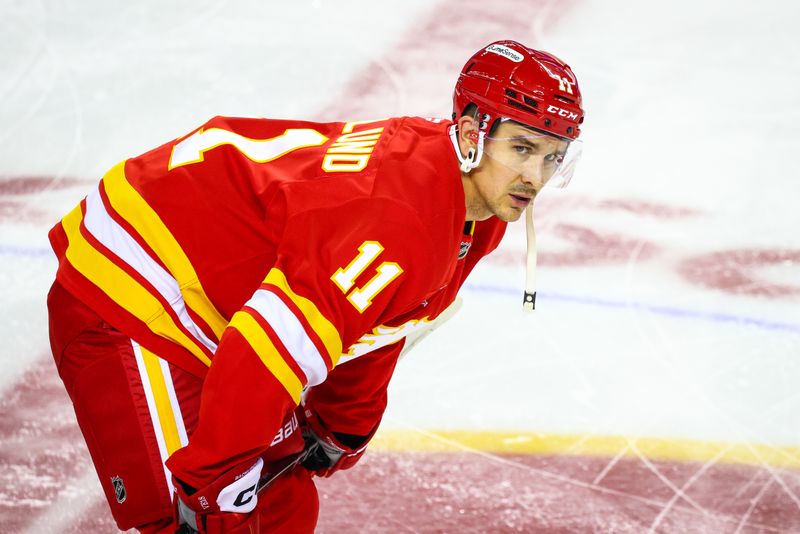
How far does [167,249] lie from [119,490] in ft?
1.48

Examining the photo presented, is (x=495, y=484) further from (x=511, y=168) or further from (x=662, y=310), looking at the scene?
(x=511, y=168)

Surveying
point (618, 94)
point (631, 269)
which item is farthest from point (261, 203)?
point (618, 94)

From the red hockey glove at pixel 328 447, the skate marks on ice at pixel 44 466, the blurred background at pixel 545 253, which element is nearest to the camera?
the red hockey glove at pixel 328 447

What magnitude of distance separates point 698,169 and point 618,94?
20.7 inches

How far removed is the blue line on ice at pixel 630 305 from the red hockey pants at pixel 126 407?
1.49 meters

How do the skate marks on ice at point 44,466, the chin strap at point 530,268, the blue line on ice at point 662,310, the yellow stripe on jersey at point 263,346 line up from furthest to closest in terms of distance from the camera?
the blue line on ice at point 662,310 < the skate marks on ice at point 44,466 < the chin strap at point 530,268 < the yellow stripe on jersey at point 263,346

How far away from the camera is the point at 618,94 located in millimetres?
4410

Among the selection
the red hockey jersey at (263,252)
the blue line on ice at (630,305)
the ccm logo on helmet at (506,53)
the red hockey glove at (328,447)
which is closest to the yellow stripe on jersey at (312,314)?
the red hockey jersey at (263,252)

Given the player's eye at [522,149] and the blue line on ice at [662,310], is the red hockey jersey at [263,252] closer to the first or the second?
the player's eye at [522,149]

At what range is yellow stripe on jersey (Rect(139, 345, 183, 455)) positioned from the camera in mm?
1994

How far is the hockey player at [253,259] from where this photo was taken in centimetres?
177

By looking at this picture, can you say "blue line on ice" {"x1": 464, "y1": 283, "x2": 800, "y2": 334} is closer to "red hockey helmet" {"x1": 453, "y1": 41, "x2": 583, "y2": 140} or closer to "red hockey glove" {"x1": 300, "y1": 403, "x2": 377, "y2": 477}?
"red hockey glove" {"x1": 300, "y1": 403, "x2": 377, "y2": 477}

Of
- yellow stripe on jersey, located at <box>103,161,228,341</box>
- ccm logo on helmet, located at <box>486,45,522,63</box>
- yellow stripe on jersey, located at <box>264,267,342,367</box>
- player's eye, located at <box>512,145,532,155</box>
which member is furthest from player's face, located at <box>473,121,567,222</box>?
yellow stripe on jersey, located at <box>103,161,228,341</box>

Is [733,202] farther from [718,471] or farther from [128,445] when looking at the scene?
[128,445]
